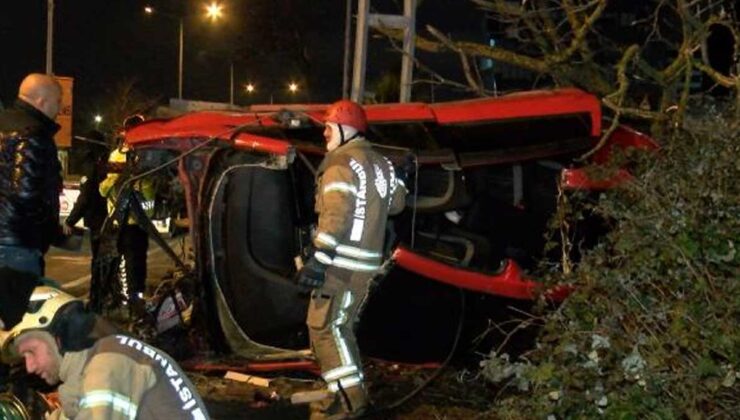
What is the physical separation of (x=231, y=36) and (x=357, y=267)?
1161 inches

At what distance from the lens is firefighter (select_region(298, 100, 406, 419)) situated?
5.68 meters

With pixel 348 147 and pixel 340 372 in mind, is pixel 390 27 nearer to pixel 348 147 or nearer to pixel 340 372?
pixel 348 147

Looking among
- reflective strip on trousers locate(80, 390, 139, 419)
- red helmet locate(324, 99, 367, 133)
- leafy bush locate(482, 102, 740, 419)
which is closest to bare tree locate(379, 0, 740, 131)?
leafy bush locate(482, 102, 740, 419)

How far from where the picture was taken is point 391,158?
6.37 m

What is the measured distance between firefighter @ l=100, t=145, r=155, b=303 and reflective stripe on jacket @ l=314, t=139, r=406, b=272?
164 centimetres

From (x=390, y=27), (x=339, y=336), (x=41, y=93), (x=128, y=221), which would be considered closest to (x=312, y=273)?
(x=339, y=336)

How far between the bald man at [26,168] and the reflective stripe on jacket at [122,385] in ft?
8.58

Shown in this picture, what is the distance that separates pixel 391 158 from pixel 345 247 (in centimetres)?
83

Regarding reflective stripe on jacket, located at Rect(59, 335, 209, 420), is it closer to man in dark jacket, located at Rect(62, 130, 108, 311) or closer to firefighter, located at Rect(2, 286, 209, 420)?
firefighter, located at Rect(2, 286, 209, 420)

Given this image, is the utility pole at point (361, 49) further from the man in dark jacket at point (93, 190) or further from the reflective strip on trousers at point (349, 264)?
the reflective strip on trousers at point (349, 264)

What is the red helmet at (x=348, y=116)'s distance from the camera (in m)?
5.88

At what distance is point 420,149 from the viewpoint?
6582mm

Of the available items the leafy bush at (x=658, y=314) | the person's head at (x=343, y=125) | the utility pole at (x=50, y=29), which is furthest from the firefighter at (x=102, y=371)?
the utility pole at (x=50, y=29)

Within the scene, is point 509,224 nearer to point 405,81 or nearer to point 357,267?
point 357,267
